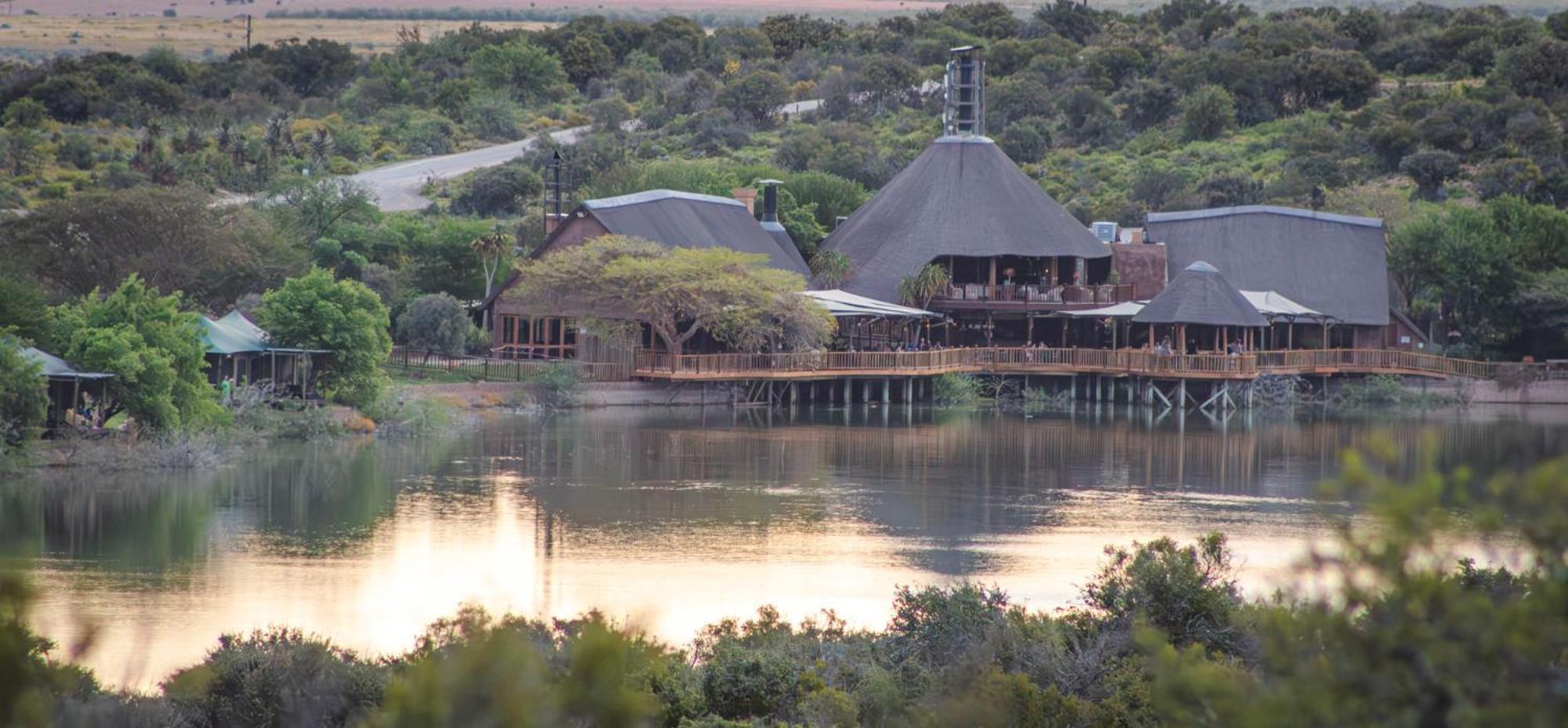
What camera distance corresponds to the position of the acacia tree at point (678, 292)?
159ft

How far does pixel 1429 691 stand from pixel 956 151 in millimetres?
53975

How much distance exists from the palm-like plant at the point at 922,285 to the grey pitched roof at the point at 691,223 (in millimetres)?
3202

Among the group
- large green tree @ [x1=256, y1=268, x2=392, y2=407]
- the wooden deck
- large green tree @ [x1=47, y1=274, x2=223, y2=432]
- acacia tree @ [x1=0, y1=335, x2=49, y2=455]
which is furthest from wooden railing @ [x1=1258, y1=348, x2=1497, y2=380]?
acacia tree @ [x1=0, y1=335, x2=49, y2=455]

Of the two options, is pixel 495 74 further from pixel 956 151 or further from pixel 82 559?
pixel 82 559

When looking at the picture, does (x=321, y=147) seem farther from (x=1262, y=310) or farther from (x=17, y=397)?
(x=17, y=397)

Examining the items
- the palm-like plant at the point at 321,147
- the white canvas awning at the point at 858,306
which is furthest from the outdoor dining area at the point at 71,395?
the palm-like plant at the point at 321,147

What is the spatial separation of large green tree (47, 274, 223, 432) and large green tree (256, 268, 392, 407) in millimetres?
4766

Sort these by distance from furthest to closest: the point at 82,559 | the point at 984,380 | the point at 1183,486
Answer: the point at 984,380 → the point at 1183,486 → the point at 82,559

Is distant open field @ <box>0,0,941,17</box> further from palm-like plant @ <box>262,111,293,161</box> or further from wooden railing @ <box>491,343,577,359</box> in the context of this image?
wooden railing @ <box>491,343,577,359</box>

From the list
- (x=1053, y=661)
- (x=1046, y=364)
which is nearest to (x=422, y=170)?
(x=1046, y=364)

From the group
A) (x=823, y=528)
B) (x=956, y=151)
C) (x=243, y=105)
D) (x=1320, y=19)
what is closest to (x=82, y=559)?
(x=823, y=528)

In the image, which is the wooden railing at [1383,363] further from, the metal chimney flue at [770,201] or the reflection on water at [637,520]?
the metal chimney flue at [770,201]

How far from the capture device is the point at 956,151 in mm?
60531

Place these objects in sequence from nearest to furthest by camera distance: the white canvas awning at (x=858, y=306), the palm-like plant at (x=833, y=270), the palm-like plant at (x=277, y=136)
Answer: the white canvas awning at (x=858, y=306) < the palm-like plant at (x=833, y=270) < the palm-like plant at (x=277, y=136)
